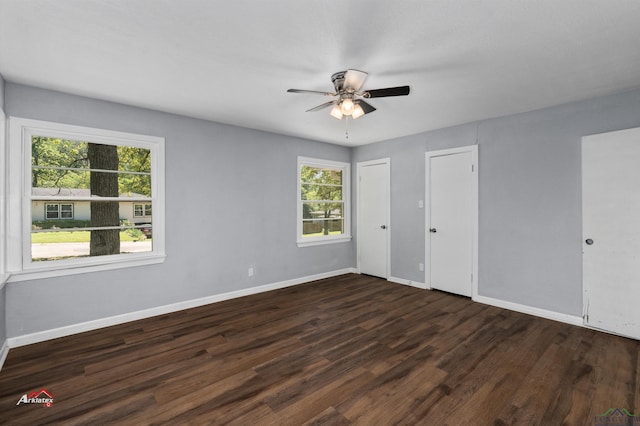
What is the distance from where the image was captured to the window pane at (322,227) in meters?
5.41

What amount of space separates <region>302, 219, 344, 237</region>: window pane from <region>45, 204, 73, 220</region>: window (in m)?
3.22

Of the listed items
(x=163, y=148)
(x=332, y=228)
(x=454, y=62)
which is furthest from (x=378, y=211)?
(x=163, y=148)

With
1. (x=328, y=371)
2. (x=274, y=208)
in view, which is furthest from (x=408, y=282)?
(x=328, y=371)

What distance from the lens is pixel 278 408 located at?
2.01 m

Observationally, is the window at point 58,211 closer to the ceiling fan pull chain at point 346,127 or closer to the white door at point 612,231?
the ceiling fan pull chain at point 346,127

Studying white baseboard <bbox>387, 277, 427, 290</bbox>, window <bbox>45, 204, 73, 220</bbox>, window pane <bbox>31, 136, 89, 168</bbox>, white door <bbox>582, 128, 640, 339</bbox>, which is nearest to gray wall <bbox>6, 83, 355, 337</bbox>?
window pane <bbox>31, 136, 89, 168</bbox>

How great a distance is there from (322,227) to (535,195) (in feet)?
10.9

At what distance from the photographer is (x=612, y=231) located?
3164 millimetres

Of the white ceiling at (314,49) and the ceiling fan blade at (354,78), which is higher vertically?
the white ceiling at (314,49)

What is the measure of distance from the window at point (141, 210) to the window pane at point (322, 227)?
8.12 feet

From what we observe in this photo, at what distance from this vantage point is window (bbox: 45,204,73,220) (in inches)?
122

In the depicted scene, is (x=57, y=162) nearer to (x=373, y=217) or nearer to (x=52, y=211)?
(x=52, y=211)

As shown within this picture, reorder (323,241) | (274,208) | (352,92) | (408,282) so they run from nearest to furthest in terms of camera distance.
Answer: (352,92)
(274,208)
(408,282)
(323,241)

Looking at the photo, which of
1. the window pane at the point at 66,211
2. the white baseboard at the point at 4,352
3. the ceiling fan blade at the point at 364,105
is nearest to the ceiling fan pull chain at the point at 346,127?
the ceiling fan blade at the point at 364,105
